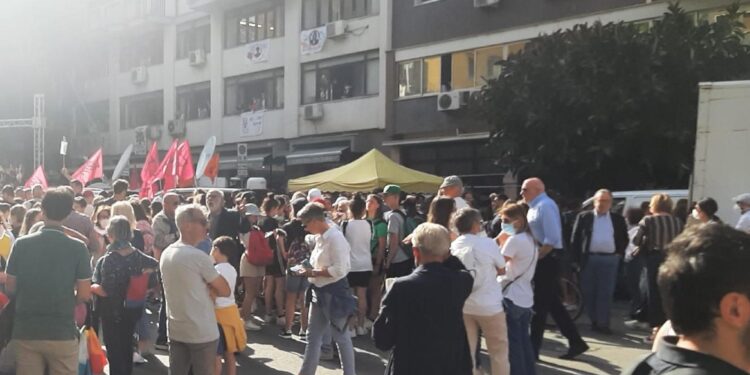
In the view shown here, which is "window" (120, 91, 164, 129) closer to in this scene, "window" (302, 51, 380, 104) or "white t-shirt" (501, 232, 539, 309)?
"window" (302, 51, 380, 104)

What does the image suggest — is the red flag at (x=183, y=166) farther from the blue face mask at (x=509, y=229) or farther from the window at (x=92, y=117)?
the window at (x=92, y=117)

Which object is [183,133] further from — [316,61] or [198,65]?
[316,61]

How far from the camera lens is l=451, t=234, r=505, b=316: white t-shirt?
19.8 ft

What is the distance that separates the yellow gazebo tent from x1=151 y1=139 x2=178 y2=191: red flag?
298cm

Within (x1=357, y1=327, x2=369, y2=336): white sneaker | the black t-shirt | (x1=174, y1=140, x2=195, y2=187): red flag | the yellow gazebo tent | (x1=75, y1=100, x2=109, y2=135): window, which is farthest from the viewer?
(x1=75, y1=100, x2=109, y2=135): window

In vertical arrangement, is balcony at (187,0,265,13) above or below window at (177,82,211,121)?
above

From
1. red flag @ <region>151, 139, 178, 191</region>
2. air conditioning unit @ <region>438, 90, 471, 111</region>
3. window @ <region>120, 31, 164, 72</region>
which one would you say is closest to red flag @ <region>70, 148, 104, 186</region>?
red flag @ <region>151, 139, 178, 191</region>

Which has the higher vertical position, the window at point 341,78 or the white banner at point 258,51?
the white banner at point 258,51

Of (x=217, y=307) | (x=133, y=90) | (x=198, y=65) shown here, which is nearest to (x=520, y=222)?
(x=217, y=307)

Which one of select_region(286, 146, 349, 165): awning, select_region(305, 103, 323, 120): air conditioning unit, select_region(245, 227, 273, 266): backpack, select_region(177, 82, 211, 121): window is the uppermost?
select_region(177, 82, 211, 121): window

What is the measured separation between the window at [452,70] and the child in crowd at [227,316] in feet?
52.4

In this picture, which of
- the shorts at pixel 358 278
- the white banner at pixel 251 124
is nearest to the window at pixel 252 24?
the white banner at pixel 251 124

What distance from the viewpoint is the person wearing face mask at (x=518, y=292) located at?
679 centimetres

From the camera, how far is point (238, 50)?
3212 centimetres
